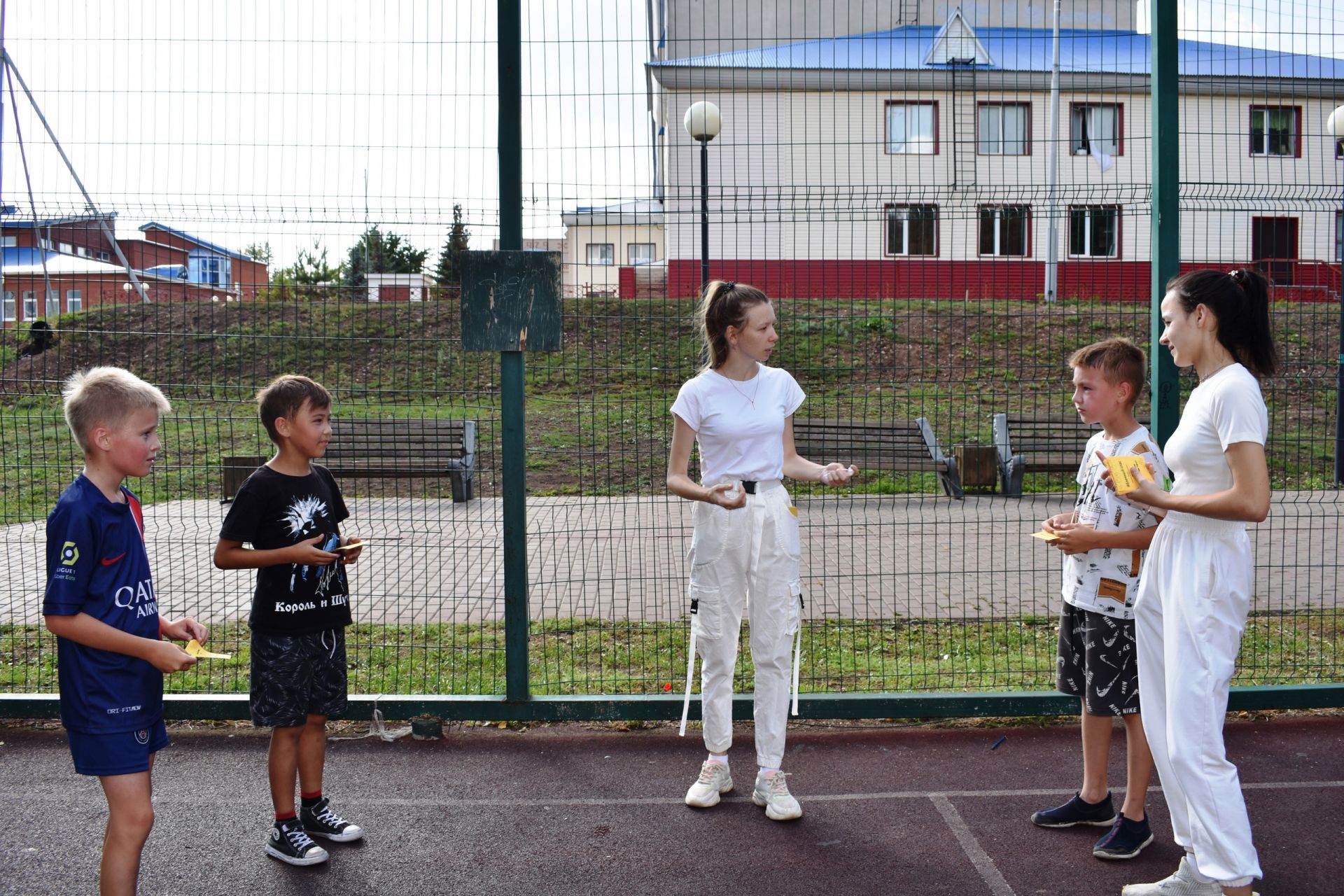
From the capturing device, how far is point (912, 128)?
16.9 feet

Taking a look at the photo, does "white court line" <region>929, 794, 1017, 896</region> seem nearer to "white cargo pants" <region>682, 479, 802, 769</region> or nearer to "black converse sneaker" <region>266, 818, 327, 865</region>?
"white cargo pants" <region>682, 479, 802, 769</region>

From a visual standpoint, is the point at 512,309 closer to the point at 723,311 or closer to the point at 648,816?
the point at 723,311

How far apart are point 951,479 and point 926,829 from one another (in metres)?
8.75

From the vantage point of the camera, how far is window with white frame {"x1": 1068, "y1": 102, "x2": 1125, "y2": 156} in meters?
5.23

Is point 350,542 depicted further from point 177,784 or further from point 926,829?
point 926,829

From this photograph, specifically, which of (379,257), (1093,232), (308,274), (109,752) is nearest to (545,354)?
(379,257)

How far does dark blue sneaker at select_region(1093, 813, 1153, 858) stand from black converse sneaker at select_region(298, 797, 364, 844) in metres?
2.48

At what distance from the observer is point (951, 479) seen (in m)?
12.4

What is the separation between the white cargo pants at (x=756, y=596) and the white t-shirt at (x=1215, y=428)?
1.33 metres

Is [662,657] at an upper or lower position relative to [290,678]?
lower

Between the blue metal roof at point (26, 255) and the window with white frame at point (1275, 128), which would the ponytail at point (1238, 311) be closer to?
the window with white frame at point (1275, 128)

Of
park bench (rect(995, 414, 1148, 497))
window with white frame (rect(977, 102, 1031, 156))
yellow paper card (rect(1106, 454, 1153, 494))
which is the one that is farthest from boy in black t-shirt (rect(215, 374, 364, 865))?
park bench (rect(995, 414, 1148, 497))

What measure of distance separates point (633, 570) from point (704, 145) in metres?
4.28

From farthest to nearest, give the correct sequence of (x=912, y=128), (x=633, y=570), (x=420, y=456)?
1. (x=420, y=456)
2. (x=633, y=570)
3. (x=912, y=128)
